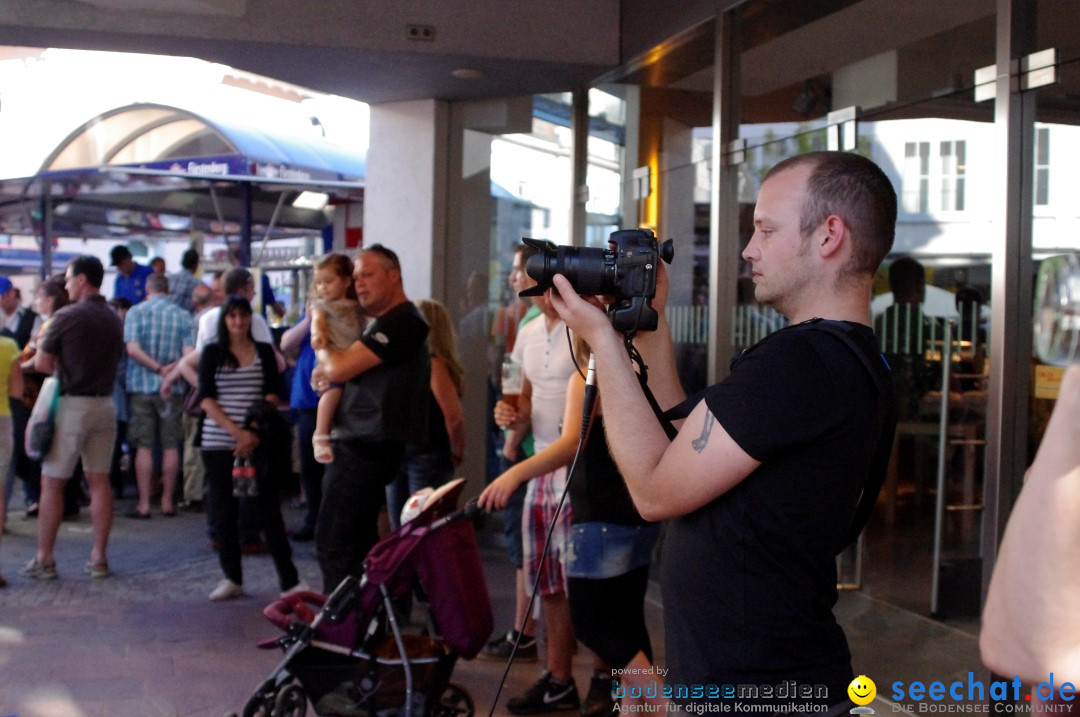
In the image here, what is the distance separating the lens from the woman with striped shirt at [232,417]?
6566mm

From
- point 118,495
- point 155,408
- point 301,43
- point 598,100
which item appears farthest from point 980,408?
point 118,495

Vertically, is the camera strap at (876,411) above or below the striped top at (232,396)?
above

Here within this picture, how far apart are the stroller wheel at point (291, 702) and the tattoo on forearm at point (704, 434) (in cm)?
272

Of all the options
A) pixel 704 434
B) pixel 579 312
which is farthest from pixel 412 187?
pixel 704 434

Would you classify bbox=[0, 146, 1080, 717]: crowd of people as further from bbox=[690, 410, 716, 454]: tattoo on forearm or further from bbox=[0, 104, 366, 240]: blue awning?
bbox=[0, 104, 366, 240]: blue awning

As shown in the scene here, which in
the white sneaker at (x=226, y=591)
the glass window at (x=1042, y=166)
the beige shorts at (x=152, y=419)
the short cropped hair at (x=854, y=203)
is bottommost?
the white sneaker at (x=226, y=591)

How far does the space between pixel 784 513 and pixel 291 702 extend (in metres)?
2.82

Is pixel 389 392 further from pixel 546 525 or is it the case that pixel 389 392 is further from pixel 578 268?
pixel 578 268

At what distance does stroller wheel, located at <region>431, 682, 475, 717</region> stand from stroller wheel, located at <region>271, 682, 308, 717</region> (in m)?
0.49

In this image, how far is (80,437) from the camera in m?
7.20

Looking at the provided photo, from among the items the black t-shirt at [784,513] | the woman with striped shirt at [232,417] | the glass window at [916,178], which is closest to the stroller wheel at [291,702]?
the woman with striped shirt at [232,417]

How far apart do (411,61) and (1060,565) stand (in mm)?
6424

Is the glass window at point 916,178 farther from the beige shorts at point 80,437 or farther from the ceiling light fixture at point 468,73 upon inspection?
the beige shorts at point 80,437

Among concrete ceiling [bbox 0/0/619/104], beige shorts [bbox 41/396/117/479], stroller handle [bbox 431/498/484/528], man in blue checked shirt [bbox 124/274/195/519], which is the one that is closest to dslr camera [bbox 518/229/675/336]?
stroller handle [bbox 431/498/484/528]
